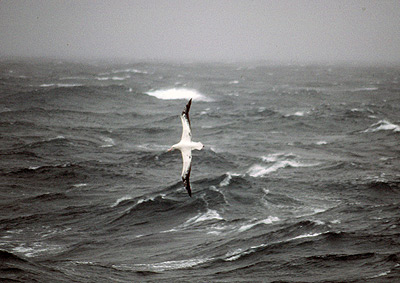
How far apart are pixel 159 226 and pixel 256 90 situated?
97128 mm

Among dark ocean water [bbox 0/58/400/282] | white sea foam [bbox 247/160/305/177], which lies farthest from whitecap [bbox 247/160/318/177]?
dark ocean water [bbox 0/58/400/282]

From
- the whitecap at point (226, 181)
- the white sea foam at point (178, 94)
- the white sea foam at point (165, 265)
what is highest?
the white sea foam at point (178, 94)

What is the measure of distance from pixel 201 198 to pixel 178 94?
259ft

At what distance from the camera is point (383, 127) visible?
73000 mm

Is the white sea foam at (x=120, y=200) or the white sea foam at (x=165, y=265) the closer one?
the white sea foam at (x=165, y=265)

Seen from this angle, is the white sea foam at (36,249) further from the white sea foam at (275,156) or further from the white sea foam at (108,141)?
the white sea foam at (108,141)

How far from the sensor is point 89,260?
98.2 ft

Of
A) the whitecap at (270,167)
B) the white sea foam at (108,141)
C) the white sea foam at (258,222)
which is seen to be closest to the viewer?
the white sea foam at (258,222)

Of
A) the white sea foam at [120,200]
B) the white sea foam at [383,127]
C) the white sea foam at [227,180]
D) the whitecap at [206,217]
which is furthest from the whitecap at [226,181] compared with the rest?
the white sea foam at [383,127]

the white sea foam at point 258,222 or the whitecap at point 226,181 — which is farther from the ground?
the whitecap at point 226,181

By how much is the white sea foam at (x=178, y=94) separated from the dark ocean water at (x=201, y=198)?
92.4ft

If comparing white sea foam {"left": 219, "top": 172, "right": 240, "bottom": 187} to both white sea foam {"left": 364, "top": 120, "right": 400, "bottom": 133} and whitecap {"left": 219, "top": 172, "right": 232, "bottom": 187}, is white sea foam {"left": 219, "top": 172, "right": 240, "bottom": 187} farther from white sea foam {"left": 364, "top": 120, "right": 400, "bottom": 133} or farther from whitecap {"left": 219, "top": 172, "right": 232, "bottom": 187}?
white sea foam {"left": 364, "top": 120, "right": 400, "bottom": 133}

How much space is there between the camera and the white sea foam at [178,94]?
112 m

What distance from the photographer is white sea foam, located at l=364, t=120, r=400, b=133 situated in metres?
71.5
